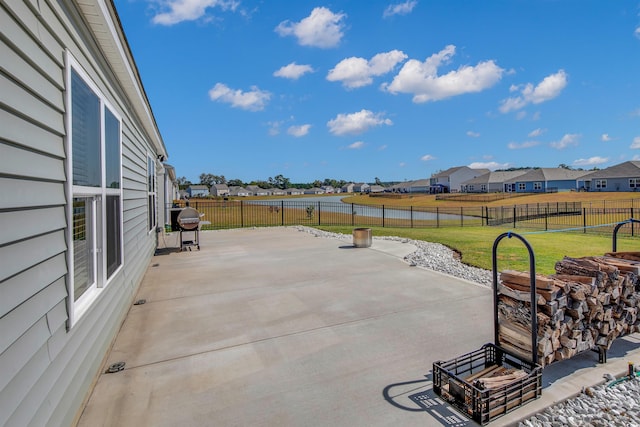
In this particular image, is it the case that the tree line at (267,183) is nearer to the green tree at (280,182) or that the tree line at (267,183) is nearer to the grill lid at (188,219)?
the green tree at (280,182)

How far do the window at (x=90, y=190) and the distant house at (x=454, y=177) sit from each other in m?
76.9

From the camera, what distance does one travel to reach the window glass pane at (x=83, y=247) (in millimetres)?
3023

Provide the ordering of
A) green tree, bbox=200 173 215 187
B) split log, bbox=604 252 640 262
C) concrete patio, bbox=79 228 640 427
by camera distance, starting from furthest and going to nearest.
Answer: green tree, bbox=200 173 215 187 → split log, bbox=604 252 640 262 → concrete patio, bbox=79 228 640 427

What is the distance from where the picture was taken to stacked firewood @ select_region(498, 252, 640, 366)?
2.98m

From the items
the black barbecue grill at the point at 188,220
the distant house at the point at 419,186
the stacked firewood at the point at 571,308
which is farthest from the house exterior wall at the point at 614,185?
the black barbecue grill at the point at 188,220

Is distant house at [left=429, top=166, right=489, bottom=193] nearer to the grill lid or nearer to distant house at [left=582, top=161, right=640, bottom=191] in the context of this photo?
distant house at [left=582, top=161, right=640, bottom=191]

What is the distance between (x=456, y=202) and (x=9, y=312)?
→ 1864 inches

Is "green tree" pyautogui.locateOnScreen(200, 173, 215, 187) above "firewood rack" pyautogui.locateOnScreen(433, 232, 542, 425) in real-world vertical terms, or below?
above

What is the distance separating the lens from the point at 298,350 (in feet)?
12.2

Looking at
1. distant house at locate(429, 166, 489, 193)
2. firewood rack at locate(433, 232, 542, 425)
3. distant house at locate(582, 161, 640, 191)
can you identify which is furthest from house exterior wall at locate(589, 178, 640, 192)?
firewood rack at locate(433, 232, 542, 425)

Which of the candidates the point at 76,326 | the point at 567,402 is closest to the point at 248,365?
the point at 76,326

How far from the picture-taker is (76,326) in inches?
104

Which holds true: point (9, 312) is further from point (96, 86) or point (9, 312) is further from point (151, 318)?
point (151, 318)

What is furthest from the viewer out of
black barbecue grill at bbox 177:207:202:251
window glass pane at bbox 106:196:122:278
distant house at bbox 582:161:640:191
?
distant house at bbox 582:161:640:191
